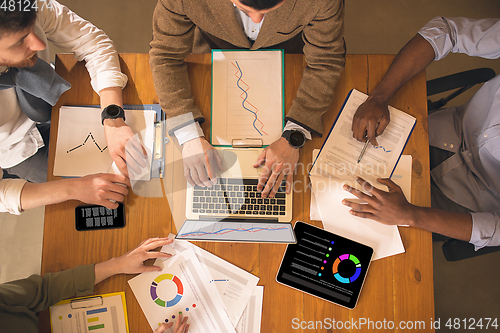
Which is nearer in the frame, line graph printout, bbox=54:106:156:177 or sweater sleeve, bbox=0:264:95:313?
sweater sleeve, bbox=0:264:95:313

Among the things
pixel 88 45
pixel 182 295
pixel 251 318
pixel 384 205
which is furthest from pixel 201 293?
pixel 88 45

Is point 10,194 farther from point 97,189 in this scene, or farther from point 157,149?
point 157,149

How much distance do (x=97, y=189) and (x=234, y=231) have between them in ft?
1.65

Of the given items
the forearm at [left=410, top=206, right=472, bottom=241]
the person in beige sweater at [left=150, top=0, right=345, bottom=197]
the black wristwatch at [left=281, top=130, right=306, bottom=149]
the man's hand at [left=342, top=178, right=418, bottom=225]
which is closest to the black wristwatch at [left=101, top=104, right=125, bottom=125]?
the person in beige sweater at [left=150, top=0, right=345, bottom=197]

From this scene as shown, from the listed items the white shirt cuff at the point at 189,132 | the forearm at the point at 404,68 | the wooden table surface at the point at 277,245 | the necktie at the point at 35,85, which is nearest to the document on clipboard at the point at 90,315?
the wooden table surface at the point at 277,245

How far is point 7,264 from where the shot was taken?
1.74 metres

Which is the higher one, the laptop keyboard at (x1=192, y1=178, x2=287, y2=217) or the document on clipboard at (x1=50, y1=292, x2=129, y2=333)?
the laptop keyboard at (x1=192, y1=178, x2=287, y2=217)

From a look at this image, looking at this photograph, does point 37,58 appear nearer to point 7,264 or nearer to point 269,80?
point 269,80

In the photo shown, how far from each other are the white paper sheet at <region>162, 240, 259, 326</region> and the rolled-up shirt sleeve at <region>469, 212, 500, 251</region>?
79cm

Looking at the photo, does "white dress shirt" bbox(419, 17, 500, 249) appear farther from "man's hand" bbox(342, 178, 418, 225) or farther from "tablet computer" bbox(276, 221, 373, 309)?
"tablet computer" bbox(276, 221, 373, 309)

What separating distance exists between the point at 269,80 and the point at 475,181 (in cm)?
92

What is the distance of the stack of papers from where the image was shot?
1000 mm

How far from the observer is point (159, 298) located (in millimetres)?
1016

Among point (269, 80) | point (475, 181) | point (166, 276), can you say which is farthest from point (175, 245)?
point (475, 181)
